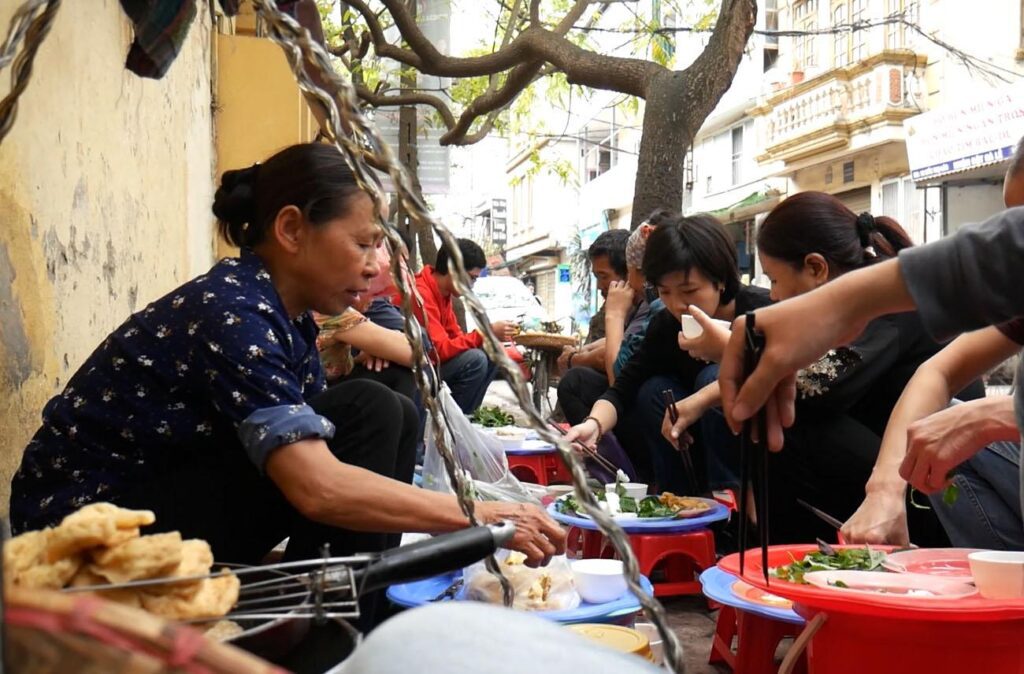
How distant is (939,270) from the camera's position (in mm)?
1278

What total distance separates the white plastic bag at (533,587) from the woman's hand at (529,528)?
14.6 inches

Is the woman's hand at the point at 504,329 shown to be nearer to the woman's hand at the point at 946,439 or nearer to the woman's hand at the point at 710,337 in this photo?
the woman's hand at the point at 710,337

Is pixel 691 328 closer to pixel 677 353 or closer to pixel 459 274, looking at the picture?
pixel 459 274

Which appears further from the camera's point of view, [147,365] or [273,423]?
[147,365]

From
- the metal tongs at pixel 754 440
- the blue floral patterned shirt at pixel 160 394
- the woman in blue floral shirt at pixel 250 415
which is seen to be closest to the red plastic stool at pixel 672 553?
the woman in blue floral shirt at pixel 250 415

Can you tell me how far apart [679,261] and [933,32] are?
44.1 feet

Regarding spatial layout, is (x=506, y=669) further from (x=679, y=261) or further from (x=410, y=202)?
(x=679, y=261)

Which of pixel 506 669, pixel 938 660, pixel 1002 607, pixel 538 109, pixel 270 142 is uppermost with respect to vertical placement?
pixel 538 109

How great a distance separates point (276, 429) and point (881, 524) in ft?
5.02

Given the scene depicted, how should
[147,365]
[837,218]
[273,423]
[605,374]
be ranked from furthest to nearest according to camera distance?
1. [605,374]
2. [837,218]
3. [147,365]
4. [273,423]

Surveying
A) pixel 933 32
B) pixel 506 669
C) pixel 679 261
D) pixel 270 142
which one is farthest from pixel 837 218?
pixel 933 32

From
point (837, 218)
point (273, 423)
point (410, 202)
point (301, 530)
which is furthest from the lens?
point (837, 218)

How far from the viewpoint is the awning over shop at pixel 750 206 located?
20.2 m

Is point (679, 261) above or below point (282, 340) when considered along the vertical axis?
above
